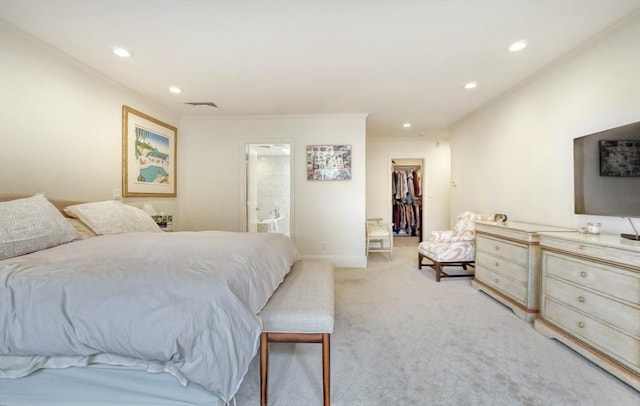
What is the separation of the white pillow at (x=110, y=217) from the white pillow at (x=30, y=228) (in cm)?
30

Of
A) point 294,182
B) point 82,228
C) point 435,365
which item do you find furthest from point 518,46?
point 82,228

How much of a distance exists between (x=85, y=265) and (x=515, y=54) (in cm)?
356

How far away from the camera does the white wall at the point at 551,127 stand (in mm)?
1977

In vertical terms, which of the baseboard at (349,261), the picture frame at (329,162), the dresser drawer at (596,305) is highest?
the picture frame at (329,162)

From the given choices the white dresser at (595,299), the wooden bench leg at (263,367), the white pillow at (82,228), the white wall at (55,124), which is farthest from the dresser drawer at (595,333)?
the white wall at (55,124)

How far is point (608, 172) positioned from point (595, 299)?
953 millimetres

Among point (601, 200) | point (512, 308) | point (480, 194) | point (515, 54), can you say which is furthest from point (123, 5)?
point (480, 194)

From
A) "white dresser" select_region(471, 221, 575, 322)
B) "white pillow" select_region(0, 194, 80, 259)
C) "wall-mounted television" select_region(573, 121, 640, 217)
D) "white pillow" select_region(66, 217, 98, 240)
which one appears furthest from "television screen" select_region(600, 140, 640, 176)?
"white pillow" select_region(66, 217, 98, 240)

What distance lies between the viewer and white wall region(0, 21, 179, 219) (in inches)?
79.7

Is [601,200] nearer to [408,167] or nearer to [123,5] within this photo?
[123,5]

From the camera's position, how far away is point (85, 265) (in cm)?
→ 125

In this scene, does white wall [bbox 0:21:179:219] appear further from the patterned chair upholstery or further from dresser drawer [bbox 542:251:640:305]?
dresser drawer [bbox 542:251:640:305]

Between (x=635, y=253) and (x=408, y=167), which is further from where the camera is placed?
(x=408, y=167)

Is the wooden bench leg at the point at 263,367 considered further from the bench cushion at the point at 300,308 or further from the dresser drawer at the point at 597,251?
the dresser drawer at the point at 597,251
